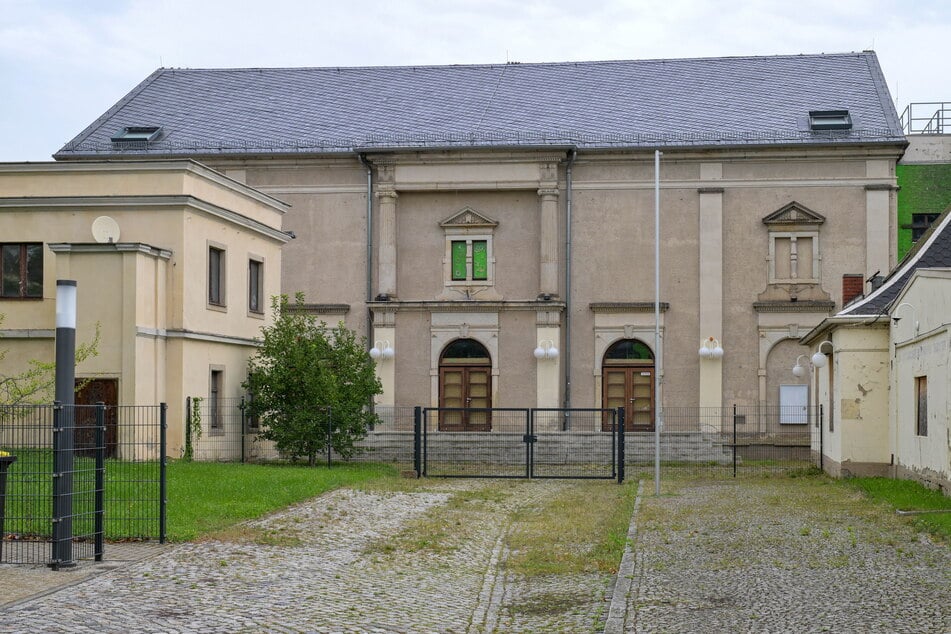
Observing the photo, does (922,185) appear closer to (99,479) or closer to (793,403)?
(793,403)

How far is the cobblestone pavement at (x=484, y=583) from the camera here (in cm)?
1076

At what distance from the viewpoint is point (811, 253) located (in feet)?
135

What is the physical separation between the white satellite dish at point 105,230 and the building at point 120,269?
0.08ft

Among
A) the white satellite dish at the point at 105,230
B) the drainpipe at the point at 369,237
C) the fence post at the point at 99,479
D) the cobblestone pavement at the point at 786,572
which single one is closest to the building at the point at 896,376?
the cobblestone pavement at the point at 786,572

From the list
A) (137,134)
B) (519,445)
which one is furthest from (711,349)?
(137,134)

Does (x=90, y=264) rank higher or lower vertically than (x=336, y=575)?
higher

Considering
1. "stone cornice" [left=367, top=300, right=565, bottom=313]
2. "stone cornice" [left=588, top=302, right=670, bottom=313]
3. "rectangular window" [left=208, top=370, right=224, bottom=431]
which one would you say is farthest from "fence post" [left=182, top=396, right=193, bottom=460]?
"stone cornice" [left=588, top=302, right=670, bottom=313]

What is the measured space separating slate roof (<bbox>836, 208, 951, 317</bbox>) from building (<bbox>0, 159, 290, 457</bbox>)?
15160mm

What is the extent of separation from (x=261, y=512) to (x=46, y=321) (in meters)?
13.8

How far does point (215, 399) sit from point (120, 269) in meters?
5.22

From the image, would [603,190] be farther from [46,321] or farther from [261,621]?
[261,621]

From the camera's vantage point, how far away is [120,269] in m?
29.1

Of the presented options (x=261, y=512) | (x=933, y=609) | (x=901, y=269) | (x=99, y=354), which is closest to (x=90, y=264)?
(x=99, y=354)

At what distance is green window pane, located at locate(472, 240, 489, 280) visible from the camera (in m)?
42.3
